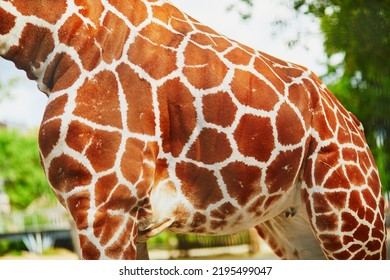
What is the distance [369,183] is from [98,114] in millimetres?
821

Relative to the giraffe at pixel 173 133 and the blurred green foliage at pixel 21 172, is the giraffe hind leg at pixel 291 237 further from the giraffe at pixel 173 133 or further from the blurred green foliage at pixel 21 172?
the blurred green foliage at pixel 21 172

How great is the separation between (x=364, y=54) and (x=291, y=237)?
69 cm

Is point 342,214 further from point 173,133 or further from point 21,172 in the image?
point 21,172

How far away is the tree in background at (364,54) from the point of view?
199 cm

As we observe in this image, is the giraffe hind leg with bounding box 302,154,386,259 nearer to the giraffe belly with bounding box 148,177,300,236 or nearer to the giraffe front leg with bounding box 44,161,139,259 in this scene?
the giraffe belly with bounding box 148,177,300,236

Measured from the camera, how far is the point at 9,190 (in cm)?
254

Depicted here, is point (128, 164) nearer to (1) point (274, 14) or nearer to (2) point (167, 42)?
(2) point (167, 42)

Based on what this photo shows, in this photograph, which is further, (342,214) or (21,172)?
(21,172)

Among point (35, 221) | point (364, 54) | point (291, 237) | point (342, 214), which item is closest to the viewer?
point (342, 214)

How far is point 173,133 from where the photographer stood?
1.47 meters

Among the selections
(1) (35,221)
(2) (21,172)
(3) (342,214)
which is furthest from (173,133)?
(2) (21,172)

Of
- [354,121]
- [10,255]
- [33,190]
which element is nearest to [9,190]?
[33,190]
